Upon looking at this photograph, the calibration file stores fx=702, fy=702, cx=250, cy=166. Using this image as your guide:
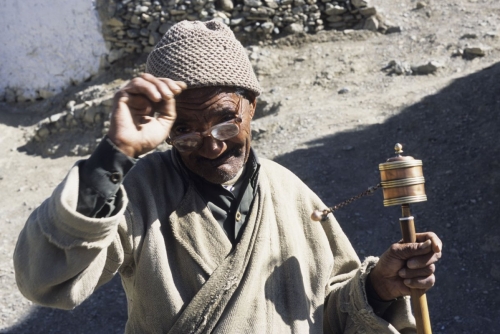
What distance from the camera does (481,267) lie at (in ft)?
17.5

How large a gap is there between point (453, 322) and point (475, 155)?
198 cm

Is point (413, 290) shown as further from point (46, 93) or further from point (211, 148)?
point (46, 93)

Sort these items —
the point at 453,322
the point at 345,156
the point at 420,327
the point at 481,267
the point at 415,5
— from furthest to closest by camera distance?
the point at 415,5 < the point at 345,156 < the point at 481,267 < the point at 453,322 < the point at 420,327

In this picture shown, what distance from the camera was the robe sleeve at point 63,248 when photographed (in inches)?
70.5

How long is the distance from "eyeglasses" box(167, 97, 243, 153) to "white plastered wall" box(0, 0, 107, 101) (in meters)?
8.55

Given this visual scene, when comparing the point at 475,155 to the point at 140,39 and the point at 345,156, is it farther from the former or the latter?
the point at 140,39

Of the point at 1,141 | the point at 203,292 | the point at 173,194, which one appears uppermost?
the point at 173,194

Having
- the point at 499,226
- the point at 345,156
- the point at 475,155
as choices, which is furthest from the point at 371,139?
the point at 499,226

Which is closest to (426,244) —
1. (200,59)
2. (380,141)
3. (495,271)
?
(200,59)

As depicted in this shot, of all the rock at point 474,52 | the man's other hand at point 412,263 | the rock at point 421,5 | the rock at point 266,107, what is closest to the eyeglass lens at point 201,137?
the man's other hand at point 412,263

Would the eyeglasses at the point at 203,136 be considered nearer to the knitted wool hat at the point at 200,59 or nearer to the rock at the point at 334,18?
the knitted wool hat at the point at 200,59

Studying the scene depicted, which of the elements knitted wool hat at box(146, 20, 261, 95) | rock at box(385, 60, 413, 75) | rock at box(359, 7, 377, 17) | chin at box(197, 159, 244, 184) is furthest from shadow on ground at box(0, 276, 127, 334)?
rock at box(359, 7, 377, 17)

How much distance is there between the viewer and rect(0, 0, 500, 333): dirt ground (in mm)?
5516

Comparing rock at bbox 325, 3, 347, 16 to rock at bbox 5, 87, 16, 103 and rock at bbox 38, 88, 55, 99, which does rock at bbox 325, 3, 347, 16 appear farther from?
rock at bbox 5, 87, 16, 103
